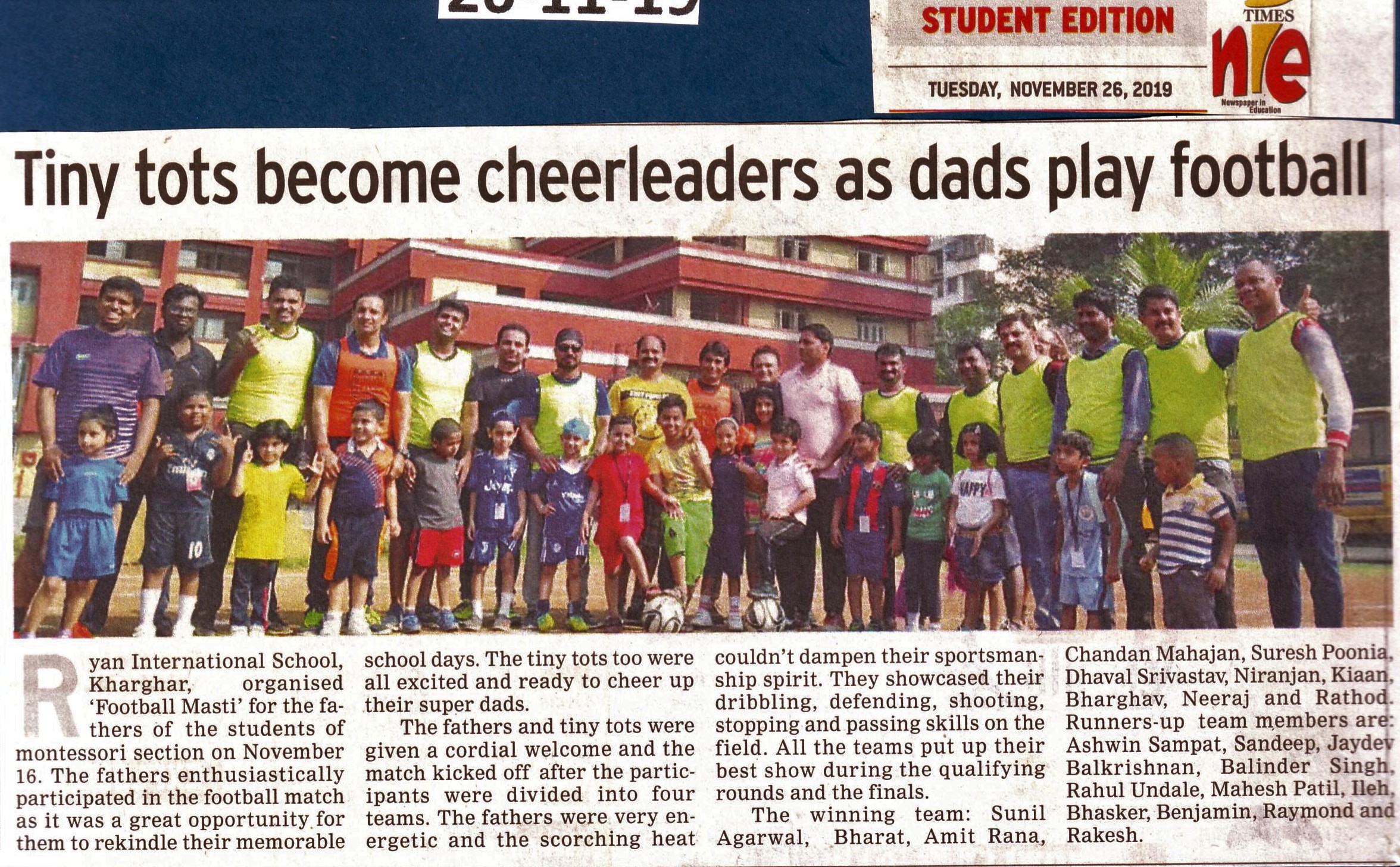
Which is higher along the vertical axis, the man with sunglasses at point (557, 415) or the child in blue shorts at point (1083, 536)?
the man with sunglasses at point (557, 415)

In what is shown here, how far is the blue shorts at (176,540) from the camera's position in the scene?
2547 millimetres

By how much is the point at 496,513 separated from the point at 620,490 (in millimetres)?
332

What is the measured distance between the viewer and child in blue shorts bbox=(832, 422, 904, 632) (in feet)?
8.64

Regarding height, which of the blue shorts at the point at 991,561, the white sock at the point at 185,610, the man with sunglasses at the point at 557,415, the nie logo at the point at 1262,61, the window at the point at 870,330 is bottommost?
the white sock at the point at 185,610

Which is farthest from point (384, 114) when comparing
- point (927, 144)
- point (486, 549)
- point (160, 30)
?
point (927, 144)

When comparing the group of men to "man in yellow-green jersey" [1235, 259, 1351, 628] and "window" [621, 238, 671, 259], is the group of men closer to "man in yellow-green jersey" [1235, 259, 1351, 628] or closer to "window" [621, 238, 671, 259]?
"man in yellow-green jersey" [1235, 259, 1351, 628]

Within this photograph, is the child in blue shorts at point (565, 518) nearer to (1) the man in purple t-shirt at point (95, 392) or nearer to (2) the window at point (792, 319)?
(2) the window at point (792, 319)

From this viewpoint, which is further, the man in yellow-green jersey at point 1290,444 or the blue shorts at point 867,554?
the blue shorts at point 867,554

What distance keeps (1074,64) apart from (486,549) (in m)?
2.00

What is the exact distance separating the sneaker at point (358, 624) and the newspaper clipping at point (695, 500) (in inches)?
0.4

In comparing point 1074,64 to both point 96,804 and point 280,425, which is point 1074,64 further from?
point 96,804

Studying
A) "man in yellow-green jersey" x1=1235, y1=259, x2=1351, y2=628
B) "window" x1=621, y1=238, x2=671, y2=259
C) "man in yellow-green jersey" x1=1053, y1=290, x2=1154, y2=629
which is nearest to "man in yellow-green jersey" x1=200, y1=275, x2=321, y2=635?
"window" x1=621, y1=238, x2=671, y2=259

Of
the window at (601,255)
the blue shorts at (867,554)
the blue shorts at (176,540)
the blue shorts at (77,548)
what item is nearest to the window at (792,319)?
the window at (601,255)

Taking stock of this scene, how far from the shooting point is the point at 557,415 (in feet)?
8.66
